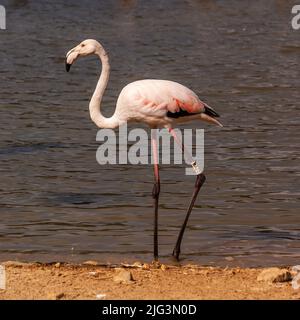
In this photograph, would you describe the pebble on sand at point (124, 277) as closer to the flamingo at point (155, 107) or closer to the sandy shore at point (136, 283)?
the sandy shore at point (136, 283)

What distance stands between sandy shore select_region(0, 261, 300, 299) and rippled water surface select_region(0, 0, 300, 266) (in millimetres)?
839

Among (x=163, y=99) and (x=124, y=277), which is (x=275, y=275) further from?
(x=163, y=99)

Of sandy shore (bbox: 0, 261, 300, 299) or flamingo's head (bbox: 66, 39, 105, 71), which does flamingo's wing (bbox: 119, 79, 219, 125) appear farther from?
sandy shore (bbox: 0, 261, 300, 299)

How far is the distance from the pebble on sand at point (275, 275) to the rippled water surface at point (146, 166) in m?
1.12

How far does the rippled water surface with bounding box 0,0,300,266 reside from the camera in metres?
9.62

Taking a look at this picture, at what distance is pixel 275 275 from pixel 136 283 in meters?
0.98

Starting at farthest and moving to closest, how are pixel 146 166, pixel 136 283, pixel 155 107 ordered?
pixel 146 166 < pixel 155 107 < pixel 136 283

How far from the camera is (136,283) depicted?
755 centimetres

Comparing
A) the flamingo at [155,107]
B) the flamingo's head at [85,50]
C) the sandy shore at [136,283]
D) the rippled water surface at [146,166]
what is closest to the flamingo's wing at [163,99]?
the flamingo at [155,107]

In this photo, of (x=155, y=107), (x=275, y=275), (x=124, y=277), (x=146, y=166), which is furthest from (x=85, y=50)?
(x=146, y=166)

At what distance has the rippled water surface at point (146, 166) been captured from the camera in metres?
9.62

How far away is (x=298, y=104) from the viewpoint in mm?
16234
